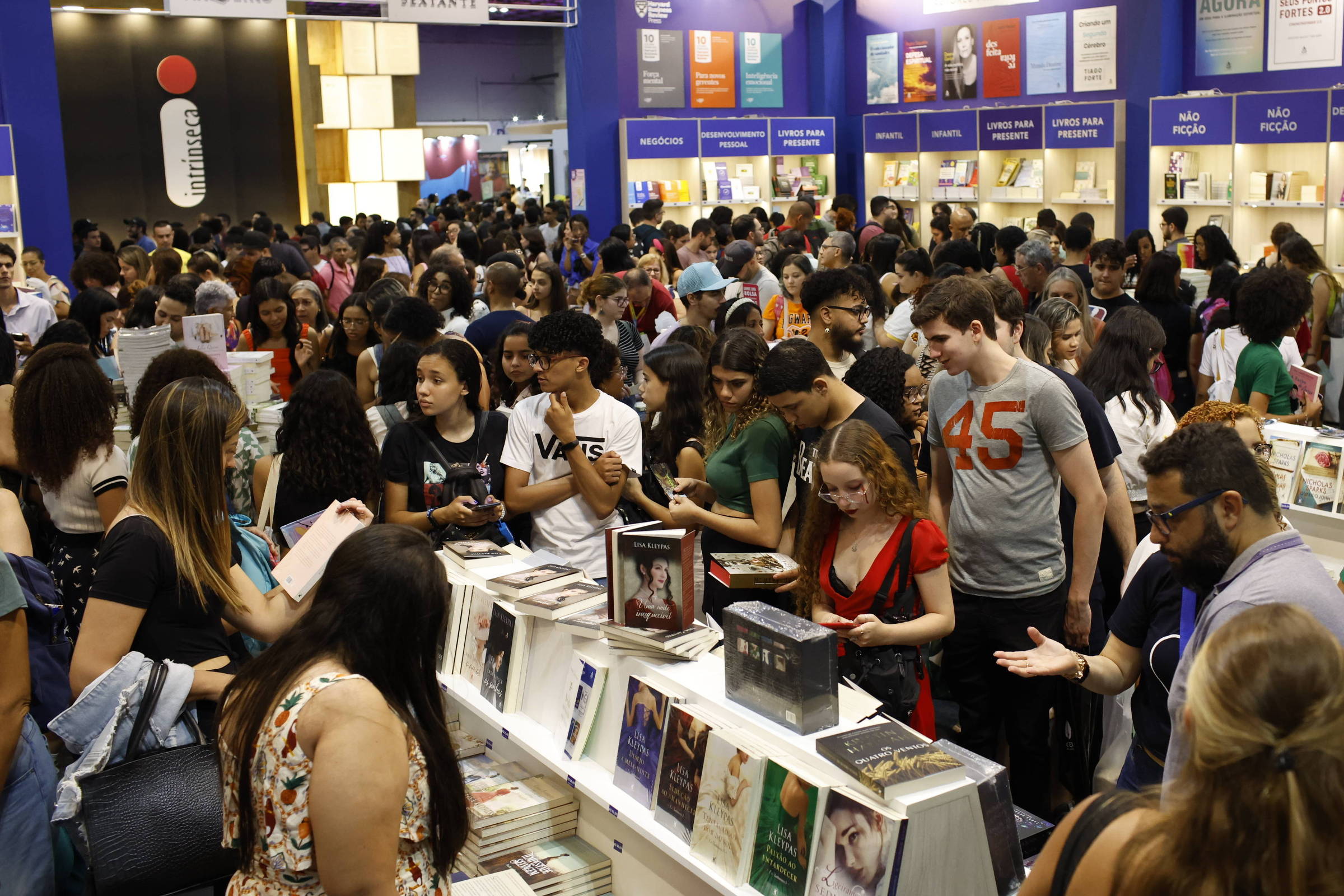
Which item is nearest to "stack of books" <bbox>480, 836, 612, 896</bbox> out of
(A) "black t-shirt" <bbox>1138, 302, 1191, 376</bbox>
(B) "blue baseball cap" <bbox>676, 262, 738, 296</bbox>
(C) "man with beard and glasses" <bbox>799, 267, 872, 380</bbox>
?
(C) "man with beard and glasses" <bbox>799, 267, 872, 380</bbox>

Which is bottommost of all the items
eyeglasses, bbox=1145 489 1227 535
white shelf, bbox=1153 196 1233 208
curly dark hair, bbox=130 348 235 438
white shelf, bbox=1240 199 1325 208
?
eyeglasses, bbox=1145 489 1227 535

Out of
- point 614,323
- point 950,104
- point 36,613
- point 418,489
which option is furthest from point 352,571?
point 950,104

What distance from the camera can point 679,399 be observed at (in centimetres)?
427

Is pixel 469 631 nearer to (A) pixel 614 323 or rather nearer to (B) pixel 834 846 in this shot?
(B) pixel 834 846

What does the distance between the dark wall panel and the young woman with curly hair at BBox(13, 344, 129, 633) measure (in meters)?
15.8

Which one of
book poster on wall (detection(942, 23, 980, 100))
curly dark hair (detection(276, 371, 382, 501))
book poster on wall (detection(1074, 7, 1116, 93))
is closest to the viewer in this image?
curly dark hair (detection(276, 371, 382, 501))

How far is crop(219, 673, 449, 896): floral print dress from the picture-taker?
6.13ft

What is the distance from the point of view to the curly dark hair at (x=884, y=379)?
4207 millimetres

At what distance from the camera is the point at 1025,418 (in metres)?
3.44

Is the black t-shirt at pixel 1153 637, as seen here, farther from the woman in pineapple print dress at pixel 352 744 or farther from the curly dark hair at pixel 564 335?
the curly dark hair at pixel 564 335

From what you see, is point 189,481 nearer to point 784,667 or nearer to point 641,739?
point 641,739

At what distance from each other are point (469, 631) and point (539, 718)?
0.44m

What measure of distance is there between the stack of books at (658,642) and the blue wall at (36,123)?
11.2 metres

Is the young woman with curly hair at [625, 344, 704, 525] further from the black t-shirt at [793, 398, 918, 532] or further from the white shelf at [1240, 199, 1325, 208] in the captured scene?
the white shelf at [1240, 199, 1325, 208]
